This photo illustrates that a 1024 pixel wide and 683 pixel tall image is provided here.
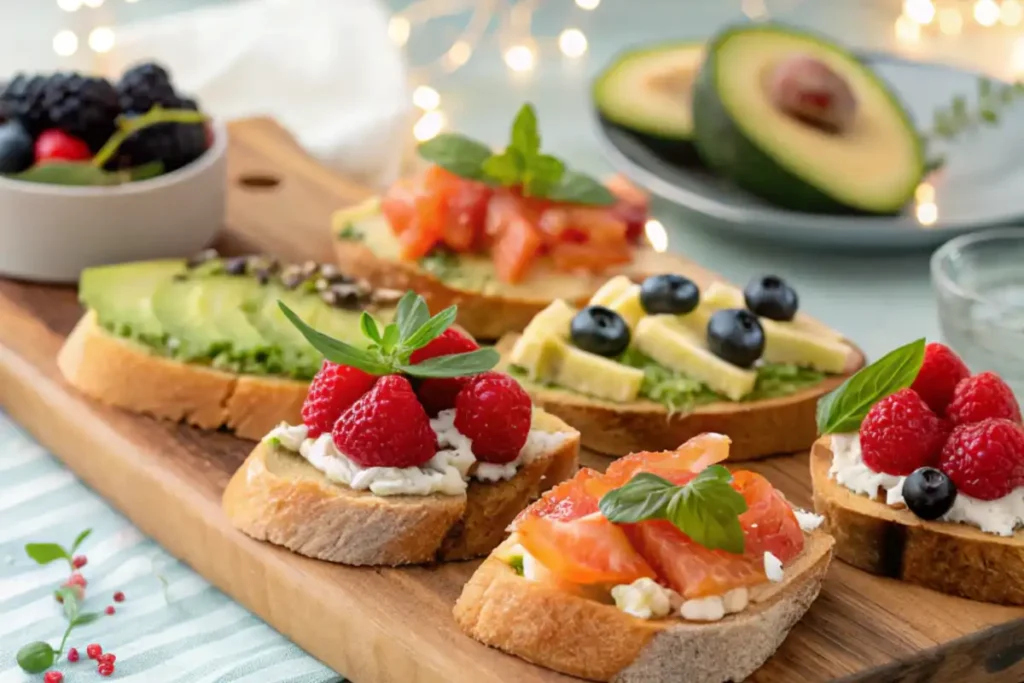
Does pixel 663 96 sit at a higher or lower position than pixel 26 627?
higher

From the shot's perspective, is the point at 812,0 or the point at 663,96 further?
the point at 812,0

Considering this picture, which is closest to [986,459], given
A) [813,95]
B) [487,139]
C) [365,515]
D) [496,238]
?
[365,515]

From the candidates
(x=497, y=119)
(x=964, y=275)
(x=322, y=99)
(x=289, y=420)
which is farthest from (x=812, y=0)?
(x=289, y=420)

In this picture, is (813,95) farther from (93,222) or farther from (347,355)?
(347,355)

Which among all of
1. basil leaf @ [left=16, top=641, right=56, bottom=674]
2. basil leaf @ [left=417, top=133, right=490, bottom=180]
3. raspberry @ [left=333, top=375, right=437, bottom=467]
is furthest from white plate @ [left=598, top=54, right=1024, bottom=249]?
basil leaf @ [left=16, top=641, right=56, bottom=674]

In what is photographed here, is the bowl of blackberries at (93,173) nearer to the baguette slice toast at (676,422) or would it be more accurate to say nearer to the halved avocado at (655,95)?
the baguette slice toast at (676,422)

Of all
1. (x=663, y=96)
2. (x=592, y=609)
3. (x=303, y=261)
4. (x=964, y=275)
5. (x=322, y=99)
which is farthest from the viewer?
(x=322, y=99)

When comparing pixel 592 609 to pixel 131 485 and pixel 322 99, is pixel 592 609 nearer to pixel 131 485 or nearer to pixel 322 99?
pixel 131 485
